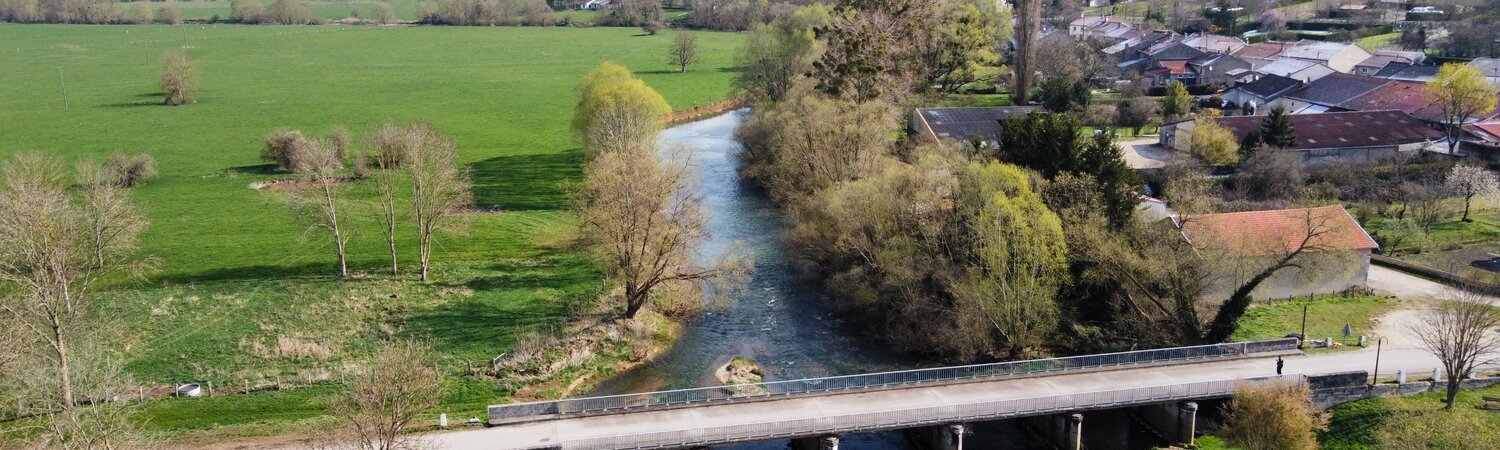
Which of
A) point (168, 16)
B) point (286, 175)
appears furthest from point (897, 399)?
point (168, 16)

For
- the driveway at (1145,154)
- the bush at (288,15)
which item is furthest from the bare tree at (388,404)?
the bush at (288,15)

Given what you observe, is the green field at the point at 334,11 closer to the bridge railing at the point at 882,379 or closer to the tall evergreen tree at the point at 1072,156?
the tall evergreen tree at the point at 1072,156

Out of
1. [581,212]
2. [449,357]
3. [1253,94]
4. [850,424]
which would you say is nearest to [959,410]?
[850,424]

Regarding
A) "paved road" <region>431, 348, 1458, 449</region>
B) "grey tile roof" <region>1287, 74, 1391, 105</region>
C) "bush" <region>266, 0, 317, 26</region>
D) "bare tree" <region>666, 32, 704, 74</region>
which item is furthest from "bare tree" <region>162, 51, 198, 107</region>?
"grey tile roof" <region>1287, 74, 1391, 105</region>

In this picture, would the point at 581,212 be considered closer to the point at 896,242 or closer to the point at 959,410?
the point at 896,242

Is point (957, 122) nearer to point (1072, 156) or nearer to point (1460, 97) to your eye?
point (1072, 156)

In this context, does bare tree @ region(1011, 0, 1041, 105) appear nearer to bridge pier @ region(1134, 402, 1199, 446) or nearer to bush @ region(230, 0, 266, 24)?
bridge pier @ region(1134, 402, 1199, 446)
